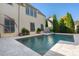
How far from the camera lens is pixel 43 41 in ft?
14.5

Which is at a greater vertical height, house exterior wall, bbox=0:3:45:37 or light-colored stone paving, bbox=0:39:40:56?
house exterior wall, bbox=0:3:45:37

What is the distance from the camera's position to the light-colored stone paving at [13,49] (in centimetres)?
404

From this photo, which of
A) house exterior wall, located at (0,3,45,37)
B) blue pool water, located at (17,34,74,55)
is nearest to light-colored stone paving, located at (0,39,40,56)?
blue pool water, located at (17,34,74,55)

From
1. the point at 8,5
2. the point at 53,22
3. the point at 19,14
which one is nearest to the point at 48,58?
the point at 53,22

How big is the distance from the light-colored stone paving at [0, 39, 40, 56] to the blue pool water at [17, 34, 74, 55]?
0.14 meters

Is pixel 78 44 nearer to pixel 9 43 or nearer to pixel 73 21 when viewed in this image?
pixel 73 21

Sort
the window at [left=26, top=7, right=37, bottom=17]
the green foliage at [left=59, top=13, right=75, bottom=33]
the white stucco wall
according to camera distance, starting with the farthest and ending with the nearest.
→ the window at [left=26, top=7, right=37, bottom=17] → the green foliage at [left=59, top=13, right=75, bottom=33] → the white stucco wall

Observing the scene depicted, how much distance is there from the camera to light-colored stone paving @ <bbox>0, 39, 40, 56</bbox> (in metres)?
4.04

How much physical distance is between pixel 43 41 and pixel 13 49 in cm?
90

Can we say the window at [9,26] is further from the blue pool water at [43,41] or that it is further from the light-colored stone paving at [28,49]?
the blue pool water at [43,41]

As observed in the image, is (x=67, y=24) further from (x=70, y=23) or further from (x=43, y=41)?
(x=43, y=41)

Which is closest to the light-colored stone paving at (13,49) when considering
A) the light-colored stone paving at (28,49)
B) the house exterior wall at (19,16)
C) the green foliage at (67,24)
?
the light-colored stone paving at (28,49)

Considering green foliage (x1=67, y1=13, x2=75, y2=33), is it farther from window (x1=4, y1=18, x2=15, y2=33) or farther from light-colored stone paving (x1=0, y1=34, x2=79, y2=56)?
window (x1=4, y1=18, x2=15, y2=33)

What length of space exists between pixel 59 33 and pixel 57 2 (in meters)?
0.92
